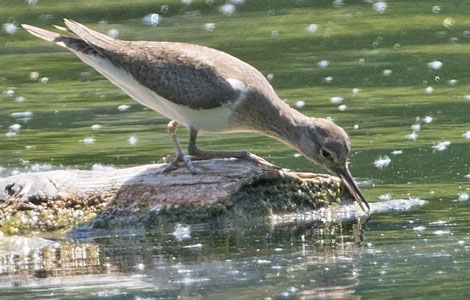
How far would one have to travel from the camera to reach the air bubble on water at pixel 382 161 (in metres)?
13.3

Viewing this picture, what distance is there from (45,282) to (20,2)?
14.9m

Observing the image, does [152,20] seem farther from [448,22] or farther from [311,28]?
[448,22]

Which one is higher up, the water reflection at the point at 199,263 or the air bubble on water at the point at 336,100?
the air bubble on water at the point at 336,100

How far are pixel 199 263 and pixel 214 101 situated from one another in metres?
2.17

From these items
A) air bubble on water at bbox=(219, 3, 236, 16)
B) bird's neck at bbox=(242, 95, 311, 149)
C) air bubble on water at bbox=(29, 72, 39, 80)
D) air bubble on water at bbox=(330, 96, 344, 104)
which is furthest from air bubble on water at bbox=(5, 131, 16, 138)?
air bubble on water at bbox=(219, 3, 236, 16)

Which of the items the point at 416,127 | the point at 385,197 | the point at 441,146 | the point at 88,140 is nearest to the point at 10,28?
the point at 88,140

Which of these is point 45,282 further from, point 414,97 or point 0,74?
point 0,74

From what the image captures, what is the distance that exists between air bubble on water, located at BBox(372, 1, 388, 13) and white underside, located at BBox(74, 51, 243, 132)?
9.70 metres

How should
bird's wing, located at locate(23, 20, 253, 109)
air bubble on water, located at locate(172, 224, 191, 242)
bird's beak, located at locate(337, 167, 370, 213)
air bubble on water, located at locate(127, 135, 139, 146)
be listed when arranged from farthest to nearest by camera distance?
1. air bubble on water, located at locate(127, 135, 139, 146)
2. bird's wing, located at locate(23, 20, 253, 109)
3. bird's beak, located at locate(337, 167, 370, 213)
4. air bubble on water, located at locate(172, 224, 191, 242)

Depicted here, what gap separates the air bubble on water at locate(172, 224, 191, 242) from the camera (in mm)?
10918

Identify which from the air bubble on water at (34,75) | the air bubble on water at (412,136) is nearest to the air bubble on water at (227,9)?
the air bubble on water at (34,75)

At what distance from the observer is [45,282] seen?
9.61 metres

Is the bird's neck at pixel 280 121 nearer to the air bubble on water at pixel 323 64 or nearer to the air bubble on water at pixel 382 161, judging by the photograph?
the air bubble on water at pixel 382 161

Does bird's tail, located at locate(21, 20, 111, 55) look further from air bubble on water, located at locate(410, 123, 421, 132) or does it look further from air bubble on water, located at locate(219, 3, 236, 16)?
air bubble on water, located at locate(219, 3, 236, 16)
